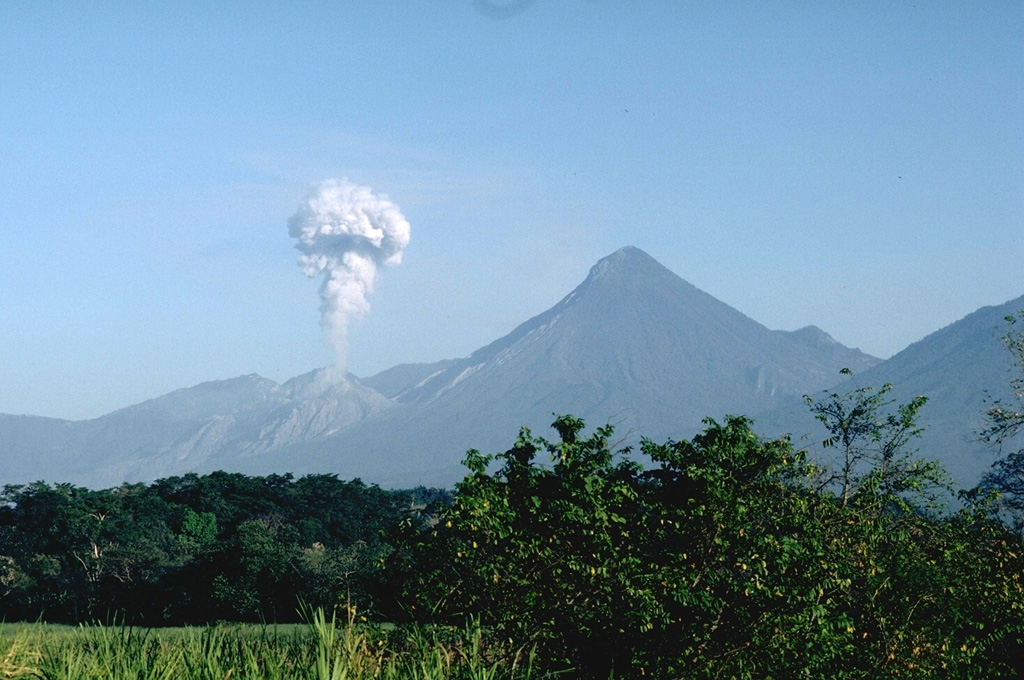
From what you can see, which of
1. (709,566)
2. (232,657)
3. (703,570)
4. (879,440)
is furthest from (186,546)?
(232,657)

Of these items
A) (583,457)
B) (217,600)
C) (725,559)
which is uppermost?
(583,457)

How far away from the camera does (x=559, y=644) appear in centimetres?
1745

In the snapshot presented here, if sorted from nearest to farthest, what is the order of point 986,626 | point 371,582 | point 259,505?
point 986,626
point 371,582
point 259,505

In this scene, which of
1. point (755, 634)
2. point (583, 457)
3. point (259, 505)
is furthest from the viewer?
point (259, 505)

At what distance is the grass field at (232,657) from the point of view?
35.7 ft

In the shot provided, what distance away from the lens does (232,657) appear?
11953mm

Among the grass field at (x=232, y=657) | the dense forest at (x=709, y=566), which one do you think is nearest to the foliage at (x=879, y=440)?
the dense forest at (x=709, y=566)

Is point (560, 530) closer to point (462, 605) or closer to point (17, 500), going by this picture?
point (462, 605)

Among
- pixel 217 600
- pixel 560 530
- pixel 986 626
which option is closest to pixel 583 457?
pixel 560 530

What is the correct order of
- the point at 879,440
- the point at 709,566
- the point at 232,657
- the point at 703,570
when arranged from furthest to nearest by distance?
the point at 879,440 → the point at 709,566 → the point at 703,570 → the point at 232,657

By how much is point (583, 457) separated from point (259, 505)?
251 feet

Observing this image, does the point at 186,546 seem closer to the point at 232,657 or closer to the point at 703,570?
the point at 703,570

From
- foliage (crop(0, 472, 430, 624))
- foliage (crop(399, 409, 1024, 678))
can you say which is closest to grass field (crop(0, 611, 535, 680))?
foliage (crop(399, 409, 1024, 678))

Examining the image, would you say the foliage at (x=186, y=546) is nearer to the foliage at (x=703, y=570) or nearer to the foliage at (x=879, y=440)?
the foliage at (x=879, y=440)
